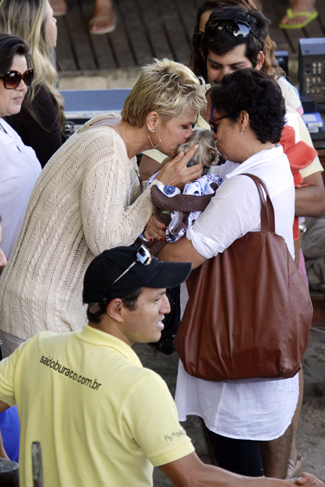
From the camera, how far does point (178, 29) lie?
790 cm

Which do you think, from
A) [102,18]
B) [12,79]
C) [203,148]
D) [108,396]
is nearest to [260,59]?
[203,148]

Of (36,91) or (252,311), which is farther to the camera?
(36,91)

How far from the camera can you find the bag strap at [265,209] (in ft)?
6.25

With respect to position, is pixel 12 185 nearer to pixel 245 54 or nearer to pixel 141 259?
pixel 245 54

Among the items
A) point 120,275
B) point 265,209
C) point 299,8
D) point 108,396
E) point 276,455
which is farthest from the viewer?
point 299,8

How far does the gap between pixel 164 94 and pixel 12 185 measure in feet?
2.66

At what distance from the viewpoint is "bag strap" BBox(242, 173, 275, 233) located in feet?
6.25

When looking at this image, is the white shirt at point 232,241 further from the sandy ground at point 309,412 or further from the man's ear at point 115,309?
the sandy ground at point 309,412

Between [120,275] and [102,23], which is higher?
[120,275]

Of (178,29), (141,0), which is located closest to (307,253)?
(178,29)

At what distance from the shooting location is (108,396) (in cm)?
139

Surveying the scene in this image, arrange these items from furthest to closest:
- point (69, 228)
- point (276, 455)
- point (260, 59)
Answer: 1. point (260, 59)
2. point (276, 455)
3. point (69, 228)

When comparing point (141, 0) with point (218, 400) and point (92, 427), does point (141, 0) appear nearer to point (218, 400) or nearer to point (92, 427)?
point (218, 400)

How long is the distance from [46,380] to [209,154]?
1038 mm
